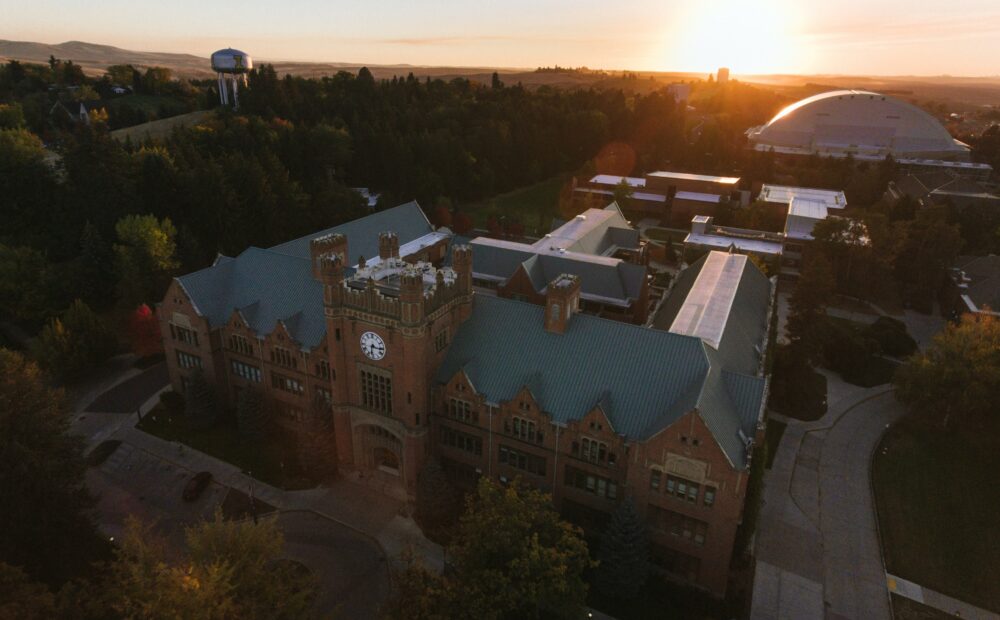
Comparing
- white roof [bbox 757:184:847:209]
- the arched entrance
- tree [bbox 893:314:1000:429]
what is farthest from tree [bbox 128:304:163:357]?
white roof [bbox 757:184:847:209]

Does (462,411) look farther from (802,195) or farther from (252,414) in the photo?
(802,195)

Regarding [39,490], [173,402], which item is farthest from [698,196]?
[39,490]

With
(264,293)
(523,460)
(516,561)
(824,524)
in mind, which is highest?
(264,293)

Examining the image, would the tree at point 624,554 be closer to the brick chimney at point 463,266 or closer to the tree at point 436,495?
the tree at point 436,495

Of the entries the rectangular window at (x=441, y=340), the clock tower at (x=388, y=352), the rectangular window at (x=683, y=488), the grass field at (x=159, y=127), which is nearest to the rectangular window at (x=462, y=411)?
the clock tower at (x=388, y=352)

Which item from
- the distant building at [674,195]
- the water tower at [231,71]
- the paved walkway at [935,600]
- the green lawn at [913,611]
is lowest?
the green lawn at [913,611]

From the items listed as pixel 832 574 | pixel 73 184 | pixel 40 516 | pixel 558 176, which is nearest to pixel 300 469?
pixel 40 516

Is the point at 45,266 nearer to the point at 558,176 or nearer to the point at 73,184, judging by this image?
the point at 73,184
